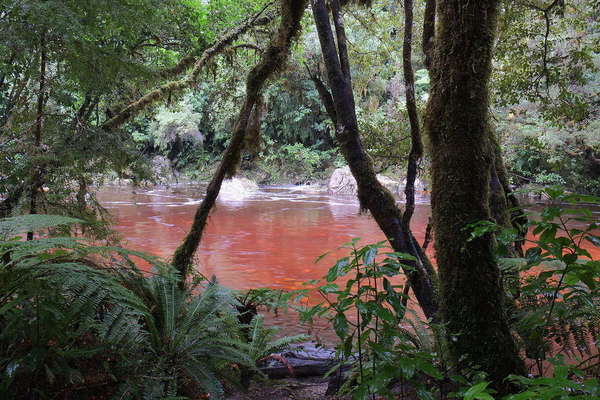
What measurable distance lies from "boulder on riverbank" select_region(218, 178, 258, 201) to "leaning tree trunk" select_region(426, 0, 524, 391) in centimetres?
1735

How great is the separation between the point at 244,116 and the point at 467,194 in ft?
8.78

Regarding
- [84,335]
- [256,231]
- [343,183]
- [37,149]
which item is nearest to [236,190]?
[343,183]

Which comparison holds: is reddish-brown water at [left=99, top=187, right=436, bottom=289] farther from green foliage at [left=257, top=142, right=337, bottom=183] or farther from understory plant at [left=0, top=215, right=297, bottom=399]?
green foliage at [left=257, top=142, right=337, bottom=183]

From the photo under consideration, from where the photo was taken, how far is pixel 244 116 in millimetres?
4062

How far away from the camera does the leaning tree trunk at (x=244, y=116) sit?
12.7 feet

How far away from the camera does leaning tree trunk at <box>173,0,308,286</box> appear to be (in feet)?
12.7

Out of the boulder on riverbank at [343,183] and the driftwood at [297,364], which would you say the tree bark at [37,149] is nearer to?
the driftwood at [297,364]

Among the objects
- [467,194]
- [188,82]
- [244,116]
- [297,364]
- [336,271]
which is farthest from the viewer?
[188,82]

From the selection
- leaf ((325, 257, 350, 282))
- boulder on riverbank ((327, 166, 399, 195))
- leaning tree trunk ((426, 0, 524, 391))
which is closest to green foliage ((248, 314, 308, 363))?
leaning tree trunk ((426, 0, 524, 391))

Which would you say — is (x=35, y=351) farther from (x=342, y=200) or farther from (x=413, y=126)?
(x=342, y=200)

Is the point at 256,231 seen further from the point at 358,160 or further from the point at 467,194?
the point at 467,194

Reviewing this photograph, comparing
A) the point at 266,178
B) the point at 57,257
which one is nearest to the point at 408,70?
the point at 57,257

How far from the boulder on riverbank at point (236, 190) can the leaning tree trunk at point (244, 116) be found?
14.9 metres

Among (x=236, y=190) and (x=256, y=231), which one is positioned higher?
(x=236, y=190)
